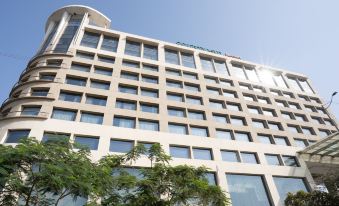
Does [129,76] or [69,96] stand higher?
[129,76]

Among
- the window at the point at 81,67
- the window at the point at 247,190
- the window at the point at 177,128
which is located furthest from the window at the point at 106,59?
the window at the point at 247,190

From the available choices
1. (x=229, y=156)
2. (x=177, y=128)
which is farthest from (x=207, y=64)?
(x=229, y=156)

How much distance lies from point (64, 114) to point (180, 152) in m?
13.6

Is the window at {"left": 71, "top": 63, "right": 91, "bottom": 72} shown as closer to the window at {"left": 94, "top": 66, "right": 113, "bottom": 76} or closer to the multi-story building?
the multi-story building

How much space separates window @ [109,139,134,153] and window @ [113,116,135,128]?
7.52ft

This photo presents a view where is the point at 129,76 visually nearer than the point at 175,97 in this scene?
Yes

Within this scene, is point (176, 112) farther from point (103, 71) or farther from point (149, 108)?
point (103, 71)

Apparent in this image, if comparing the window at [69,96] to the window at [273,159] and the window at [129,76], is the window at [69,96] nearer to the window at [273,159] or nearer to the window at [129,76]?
the window at [129,76]

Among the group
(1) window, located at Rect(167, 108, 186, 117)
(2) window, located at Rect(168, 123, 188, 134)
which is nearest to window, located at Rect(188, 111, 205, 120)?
(1) window, located at Rect(167, 108, 186, 117)

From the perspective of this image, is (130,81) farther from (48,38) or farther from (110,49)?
(48,38)

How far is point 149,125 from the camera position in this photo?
3194cm

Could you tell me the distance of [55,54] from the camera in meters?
34.9

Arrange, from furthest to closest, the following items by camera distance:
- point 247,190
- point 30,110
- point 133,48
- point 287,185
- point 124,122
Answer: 1. point 133,48
2. point 287,185
3. point 124,122
4. point 247,190
5. point 30,110

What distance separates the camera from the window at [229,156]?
105 feet
